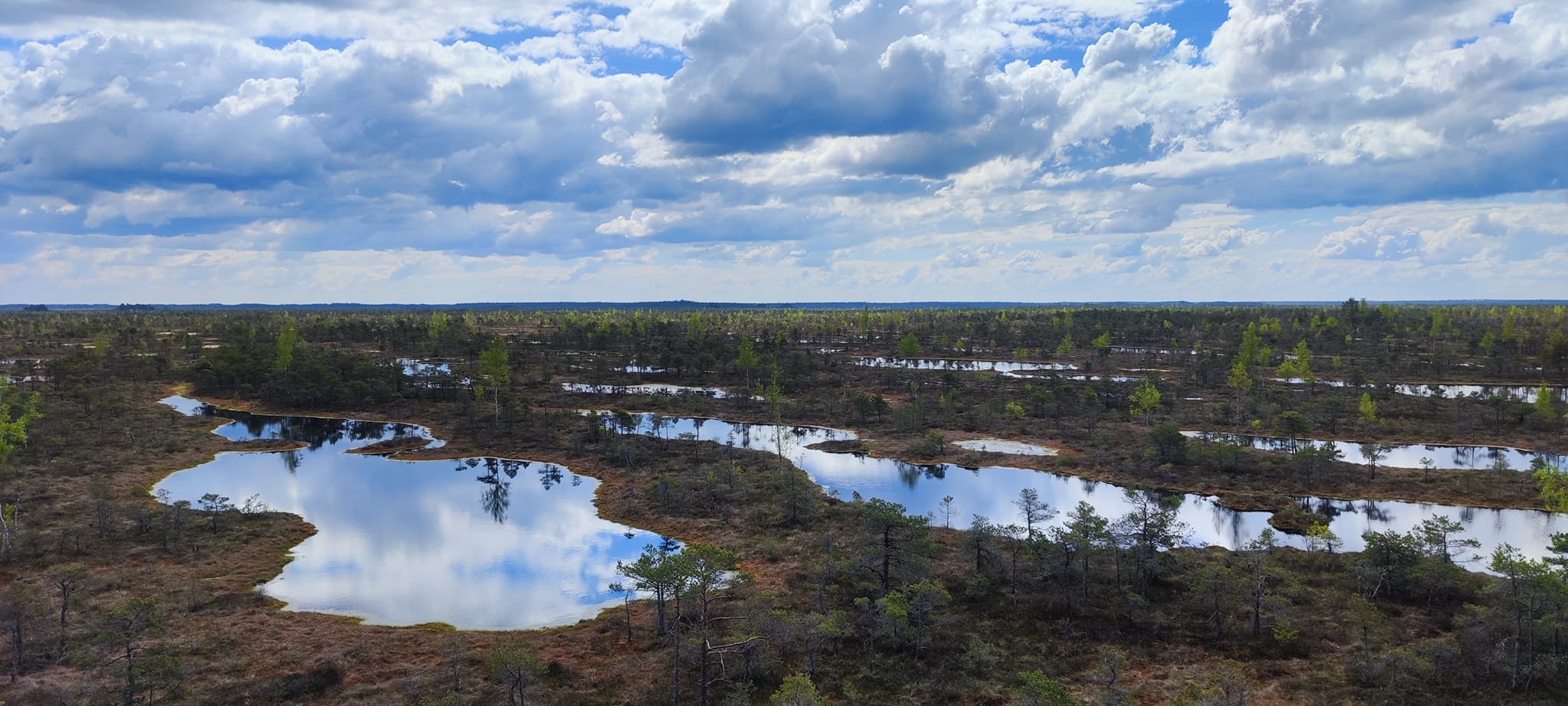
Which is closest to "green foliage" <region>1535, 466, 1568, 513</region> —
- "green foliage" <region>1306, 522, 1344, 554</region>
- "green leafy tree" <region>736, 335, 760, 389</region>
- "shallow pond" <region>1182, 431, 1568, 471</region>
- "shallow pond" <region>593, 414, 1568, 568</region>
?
"shallow pond" <region>593, 414, 1568, 568</region>

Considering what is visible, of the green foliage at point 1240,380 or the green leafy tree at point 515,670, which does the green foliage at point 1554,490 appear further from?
the green leafy tree at point 515,670

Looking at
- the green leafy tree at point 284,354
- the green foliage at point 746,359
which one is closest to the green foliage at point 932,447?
the green foliage at point 746,359

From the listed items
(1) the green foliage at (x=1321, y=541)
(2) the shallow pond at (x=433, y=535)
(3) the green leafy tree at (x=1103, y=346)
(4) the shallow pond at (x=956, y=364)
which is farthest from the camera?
(3) the green leafy tree at (x=1103, y=346)

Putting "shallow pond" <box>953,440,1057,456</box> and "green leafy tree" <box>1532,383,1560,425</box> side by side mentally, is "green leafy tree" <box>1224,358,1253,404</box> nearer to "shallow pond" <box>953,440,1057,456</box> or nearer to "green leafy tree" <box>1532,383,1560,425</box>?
"green leafy tree" <box>1532,383,1560,425</box>

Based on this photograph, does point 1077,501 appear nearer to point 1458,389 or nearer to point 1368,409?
point 1368,409

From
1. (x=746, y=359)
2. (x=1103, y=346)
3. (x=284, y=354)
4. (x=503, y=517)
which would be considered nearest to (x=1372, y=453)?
(x=503, y=517)

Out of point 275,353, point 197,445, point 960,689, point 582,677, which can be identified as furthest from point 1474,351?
point 275,353

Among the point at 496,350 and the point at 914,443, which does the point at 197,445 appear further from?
the point at 914,443
